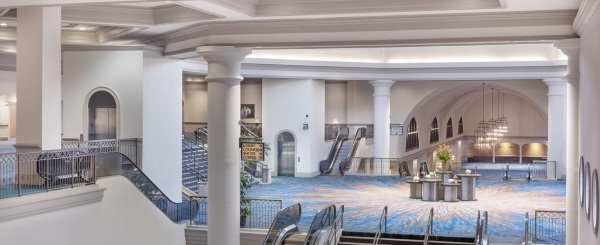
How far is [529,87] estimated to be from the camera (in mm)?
29781

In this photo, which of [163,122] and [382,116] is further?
[382,116]

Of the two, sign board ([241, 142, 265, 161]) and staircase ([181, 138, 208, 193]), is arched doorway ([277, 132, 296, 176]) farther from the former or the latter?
sign board ([241, 142, 265, 161])

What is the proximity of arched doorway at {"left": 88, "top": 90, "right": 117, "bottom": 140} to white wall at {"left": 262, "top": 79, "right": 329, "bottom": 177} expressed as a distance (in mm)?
10149

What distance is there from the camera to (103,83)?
18.0 meters

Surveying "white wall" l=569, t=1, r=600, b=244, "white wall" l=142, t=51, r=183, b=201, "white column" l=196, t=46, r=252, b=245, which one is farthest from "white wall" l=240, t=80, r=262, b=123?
"white wall" l=569, t=1, r=600, b=244

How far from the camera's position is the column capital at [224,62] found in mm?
13992

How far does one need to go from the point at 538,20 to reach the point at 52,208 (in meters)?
8.93

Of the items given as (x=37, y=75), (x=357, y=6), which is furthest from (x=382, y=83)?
(x=37, y=75)

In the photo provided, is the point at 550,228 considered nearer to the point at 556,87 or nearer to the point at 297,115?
the point at 556,87

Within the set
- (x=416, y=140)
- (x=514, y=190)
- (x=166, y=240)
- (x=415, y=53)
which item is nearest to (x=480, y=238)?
(x=166, y=240)

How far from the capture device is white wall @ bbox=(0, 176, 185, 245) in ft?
36.4

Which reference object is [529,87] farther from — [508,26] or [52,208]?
[52,208]

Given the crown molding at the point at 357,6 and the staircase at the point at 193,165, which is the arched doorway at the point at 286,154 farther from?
the crown molding at the point at 357,6

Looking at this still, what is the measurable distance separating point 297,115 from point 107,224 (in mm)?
14576
